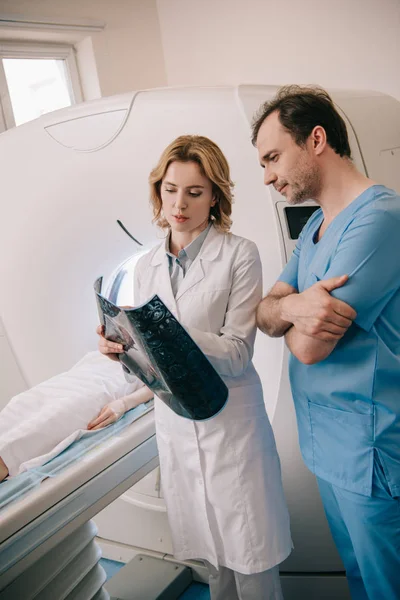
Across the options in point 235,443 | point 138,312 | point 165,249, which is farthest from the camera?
point 165,249

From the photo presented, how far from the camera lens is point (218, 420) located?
4.66ft

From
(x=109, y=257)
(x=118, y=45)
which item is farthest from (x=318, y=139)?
Result: (x=118, y=45)

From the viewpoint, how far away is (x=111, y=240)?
203 cm

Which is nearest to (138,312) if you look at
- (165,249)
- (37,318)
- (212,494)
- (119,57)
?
(165,249)

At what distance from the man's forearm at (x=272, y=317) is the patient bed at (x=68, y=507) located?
1.79 feet

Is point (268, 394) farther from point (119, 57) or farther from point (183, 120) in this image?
point (119, 57)

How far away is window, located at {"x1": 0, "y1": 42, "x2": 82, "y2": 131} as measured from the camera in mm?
3439

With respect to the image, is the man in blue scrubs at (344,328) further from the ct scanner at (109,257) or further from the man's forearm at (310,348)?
the ct scanner at (109,257)

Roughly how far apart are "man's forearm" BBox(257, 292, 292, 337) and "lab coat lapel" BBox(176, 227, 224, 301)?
17 centimetres

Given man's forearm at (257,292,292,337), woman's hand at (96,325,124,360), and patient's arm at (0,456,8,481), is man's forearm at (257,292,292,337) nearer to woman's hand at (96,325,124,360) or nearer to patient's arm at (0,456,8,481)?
woman's hand at (96,325,124,360)

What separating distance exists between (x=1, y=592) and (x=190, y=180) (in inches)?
40.3

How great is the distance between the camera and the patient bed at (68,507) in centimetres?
129

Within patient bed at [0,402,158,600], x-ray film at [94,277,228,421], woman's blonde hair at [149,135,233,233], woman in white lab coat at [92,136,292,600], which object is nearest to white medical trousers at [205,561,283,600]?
woman in white lab coat at [92,136,292,600]

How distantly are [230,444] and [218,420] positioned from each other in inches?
2.6
